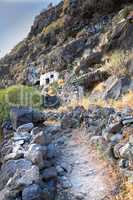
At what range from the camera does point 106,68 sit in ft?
65.8

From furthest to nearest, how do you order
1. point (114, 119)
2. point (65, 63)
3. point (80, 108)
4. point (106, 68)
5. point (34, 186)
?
point (65, 63) < point (106, 68) < point (80, 108) < point (114, 119) < point (34, 186)

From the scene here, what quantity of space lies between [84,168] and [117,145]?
1037mm

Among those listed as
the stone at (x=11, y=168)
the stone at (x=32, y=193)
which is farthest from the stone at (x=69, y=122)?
the stone at (x=32, y=193)

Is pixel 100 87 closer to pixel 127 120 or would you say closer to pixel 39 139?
pixel 127 120

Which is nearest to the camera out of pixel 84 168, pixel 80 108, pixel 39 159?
pixel 39 159

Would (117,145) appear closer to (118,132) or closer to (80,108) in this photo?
(118,132)

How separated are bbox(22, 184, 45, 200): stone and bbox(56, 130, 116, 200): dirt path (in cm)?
77

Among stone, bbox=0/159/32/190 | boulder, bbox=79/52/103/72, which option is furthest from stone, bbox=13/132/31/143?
boulder, bbox=79/52/103/72

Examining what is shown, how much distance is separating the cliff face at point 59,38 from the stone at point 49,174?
2558 centimetres

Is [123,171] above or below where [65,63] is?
below

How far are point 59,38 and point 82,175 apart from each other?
3816 centimetres

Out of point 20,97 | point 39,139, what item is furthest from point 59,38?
point 39,139

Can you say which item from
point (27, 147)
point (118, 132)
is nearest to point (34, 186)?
point (27, 147)

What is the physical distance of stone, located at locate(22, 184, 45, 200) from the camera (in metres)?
7.66
